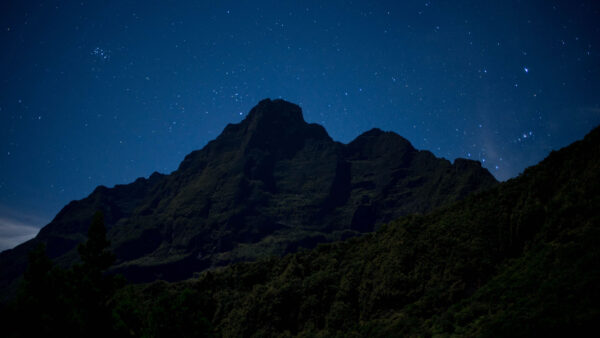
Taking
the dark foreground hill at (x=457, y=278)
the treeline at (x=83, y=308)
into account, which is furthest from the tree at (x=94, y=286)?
the dark foreground hill at (x=457, y=278)

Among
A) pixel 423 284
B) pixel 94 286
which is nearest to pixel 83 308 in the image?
pixel 94 286

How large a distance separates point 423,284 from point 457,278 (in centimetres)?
349

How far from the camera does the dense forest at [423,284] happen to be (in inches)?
818

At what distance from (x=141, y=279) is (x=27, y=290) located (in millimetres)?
169927

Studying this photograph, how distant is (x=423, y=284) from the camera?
31.5 metres

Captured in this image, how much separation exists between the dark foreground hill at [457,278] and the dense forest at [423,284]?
0.34ft

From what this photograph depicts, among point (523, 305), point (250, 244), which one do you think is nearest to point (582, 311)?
point (523, 305)

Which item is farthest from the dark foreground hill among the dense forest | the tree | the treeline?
the tree

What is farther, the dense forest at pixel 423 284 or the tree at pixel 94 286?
the tree at pixel 94 286

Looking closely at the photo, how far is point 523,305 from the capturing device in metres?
21.0

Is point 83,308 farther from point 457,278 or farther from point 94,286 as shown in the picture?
point 457,278

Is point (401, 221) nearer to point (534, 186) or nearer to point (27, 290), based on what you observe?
point (534, 186)

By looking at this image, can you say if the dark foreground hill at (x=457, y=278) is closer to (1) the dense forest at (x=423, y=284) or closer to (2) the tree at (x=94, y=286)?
(1) the dense forest at (x=423, y=284)

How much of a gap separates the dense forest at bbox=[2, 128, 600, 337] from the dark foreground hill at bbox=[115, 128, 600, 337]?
10 cm
